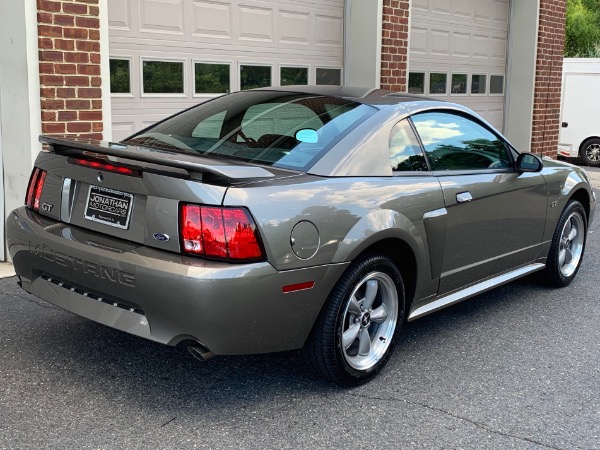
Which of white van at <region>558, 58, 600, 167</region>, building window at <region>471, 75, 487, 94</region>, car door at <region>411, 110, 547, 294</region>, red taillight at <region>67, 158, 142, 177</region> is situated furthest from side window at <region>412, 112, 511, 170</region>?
white van at <region>558, 58, 600, 167</region>

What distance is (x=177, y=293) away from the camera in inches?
130

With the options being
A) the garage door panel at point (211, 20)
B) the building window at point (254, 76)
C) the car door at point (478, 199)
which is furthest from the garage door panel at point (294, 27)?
the car door at point (478, 199)

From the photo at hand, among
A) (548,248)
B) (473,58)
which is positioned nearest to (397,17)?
(473,58)

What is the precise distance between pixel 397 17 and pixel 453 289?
→ 569cm

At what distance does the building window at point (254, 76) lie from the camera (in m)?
8.30

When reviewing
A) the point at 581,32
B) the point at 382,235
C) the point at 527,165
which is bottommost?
the point at 382,235

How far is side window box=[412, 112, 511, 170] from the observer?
453 centimetres

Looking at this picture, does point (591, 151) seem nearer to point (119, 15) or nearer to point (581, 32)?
point (119, 15)

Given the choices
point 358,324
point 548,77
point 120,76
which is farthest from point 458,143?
point 548,77

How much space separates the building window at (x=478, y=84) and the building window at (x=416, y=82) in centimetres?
151

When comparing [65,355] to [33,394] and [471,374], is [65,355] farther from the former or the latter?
[471,374]

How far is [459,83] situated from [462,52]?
1.51ft

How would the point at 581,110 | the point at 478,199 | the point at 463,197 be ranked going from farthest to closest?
the point at 581,110 → the point at 478,199 → the point at 463,197

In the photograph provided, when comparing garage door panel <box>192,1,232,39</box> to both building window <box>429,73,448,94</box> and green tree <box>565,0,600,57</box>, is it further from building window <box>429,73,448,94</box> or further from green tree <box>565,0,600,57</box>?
green tree <box>565,0,600,57</box>
